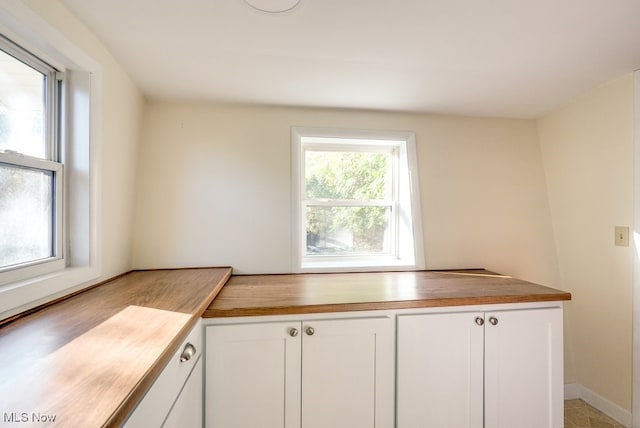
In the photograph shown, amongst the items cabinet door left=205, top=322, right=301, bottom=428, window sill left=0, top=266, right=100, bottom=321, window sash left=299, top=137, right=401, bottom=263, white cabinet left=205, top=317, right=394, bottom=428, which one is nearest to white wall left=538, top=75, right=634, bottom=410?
window sash left=299, top=137, right=401, bottom=263

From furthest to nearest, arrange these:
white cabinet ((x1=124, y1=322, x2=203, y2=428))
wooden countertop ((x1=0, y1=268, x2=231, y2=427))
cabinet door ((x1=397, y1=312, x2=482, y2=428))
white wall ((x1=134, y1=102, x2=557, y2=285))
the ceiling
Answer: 1. white wall ((x1=134, y1=102, x2=557, y2=285))
2. cabinet door ((x1=397, y1=312, x2=482, y2=428))
3. the ceiling
4. white cabinet ((x1=124, y1=322, x2=203, y2=428))
5. wooden countertop ((x1=0, y1=268, x2=231, y2=427))

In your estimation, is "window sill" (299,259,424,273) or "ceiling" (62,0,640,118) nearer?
"ceiling" (62,0,640,118)

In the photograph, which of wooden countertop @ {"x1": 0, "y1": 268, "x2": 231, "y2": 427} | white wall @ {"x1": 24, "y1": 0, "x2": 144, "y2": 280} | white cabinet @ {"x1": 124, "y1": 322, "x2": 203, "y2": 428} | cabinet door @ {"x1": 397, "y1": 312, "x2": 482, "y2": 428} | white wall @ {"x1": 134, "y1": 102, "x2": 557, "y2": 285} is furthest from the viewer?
white wall @ {"x1": 134, "y1": 102, "x2": 557, "y2": 285}

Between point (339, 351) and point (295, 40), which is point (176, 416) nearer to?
point (339, 351)

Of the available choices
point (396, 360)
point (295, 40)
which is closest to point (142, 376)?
point (396, 360)

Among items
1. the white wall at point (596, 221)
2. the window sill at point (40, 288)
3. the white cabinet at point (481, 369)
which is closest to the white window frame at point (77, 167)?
the window sill at point (40, 288)

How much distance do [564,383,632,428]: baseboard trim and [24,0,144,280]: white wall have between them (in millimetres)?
2994

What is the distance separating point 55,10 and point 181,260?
125 cm

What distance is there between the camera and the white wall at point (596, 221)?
1512mm

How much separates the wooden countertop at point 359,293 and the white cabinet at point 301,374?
7 cm

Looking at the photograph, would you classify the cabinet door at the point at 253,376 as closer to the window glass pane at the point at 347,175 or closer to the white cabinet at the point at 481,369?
the white cabinet at the point at 481,369

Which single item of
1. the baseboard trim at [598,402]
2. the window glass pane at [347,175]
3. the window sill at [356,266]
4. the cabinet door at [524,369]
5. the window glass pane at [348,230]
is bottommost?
the baseboard trim at [598,402]

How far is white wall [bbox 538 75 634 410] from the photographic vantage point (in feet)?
4.96

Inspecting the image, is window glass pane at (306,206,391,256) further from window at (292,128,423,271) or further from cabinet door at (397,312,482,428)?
cabinet door at (397,312,482,428)
